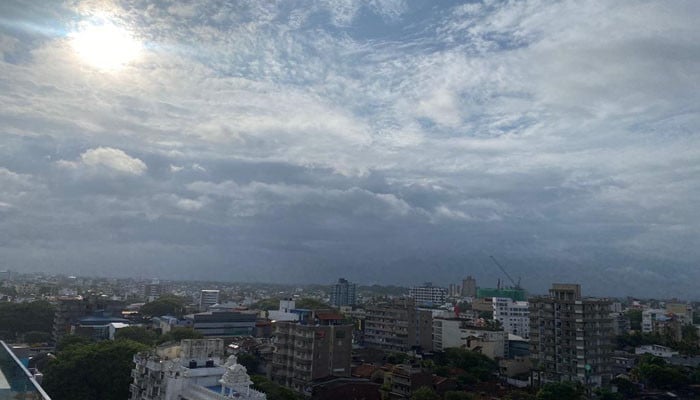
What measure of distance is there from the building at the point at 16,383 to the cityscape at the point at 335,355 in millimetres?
93

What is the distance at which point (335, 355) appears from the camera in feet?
185

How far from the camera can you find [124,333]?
214 ft

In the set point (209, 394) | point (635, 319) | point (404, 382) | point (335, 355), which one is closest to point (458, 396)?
point (404, 382)

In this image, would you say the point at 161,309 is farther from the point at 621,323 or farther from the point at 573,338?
the point at 621,323

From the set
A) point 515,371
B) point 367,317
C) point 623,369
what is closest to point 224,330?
point 367,317

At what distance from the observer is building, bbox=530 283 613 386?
2483 inches

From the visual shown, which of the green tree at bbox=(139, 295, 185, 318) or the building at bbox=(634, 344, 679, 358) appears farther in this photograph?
the green tree at bbox=(139, 295, 185, 318)

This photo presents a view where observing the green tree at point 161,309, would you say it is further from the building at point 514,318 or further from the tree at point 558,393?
the tree at point 558,393

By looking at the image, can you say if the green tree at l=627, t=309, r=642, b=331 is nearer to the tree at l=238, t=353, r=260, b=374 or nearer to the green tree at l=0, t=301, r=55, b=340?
the tree at l=238, t=353, r=260, b=374

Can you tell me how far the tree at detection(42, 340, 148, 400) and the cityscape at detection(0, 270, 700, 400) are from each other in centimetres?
8

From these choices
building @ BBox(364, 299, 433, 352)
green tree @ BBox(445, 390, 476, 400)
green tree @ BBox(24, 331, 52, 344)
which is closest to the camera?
green tree @ BBox(445, 390, 476, 400)

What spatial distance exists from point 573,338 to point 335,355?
30.1 meters

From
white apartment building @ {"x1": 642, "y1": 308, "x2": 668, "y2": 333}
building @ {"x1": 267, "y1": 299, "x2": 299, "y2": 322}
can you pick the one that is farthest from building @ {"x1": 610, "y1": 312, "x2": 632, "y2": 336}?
building @ {"x1": 267, "y1": 299, "x2": 299, "y2": 322}

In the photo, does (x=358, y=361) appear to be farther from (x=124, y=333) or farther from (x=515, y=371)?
(x=124, y=333)
